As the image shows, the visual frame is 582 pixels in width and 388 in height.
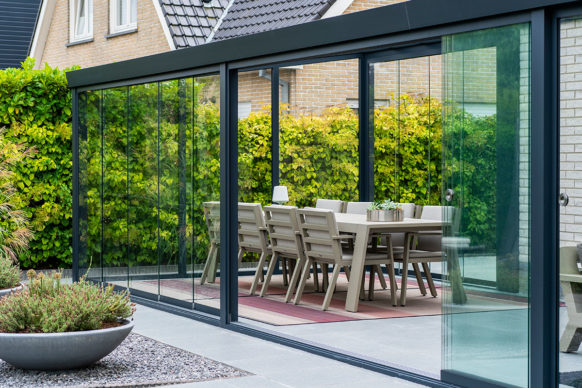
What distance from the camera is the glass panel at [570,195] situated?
4.86 metres

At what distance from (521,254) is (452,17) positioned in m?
1.56

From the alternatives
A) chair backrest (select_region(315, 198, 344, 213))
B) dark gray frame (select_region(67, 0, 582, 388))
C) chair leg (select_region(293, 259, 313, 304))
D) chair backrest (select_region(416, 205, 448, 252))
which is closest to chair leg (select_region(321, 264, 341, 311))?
chair leg (select_region(293, 259, 313, 304))

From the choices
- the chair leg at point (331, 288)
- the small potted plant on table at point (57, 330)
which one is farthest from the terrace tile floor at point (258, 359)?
the chair leg at point (331, 288)

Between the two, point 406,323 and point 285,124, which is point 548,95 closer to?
point 406,323

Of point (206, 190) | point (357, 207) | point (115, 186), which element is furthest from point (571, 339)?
point (115, 186)

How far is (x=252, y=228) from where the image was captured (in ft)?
31.9

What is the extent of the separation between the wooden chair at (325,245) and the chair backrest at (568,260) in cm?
349

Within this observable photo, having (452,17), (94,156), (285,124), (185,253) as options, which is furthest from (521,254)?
(285,124)

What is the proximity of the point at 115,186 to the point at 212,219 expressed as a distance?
2019mm

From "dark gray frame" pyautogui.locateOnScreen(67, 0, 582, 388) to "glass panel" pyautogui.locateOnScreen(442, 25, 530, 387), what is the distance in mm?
91

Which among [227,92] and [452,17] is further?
[227,92]

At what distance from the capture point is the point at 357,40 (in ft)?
21.4

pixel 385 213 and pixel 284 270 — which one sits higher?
pixel 385 213

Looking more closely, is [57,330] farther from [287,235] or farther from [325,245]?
[287,235]
